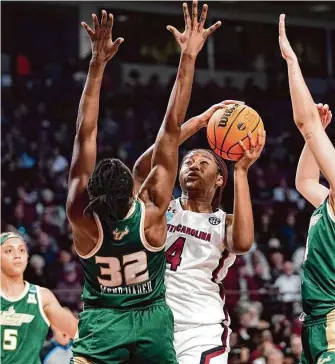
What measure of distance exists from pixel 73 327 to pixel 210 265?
66.0 inches

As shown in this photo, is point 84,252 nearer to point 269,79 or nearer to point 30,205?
point 30,205

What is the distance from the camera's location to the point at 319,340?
4.41 meters

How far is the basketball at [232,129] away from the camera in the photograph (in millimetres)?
4922

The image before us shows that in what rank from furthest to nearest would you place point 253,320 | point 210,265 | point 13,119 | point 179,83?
1. point 13,119
2. point 253,320
3. point 210,265
4. point 179,83

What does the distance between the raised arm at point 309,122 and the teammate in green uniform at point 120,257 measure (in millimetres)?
715

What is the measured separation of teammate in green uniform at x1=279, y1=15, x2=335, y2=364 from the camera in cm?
439

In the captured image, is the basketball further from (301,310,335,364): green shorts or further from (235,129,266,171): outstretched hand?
(301,310,335,364): green shorts

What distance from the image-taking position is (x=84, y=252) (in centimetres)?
431

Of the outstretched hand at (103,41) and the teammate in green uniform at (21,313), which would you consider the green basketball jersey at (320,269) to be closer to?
the outstretched hand at (103,41)

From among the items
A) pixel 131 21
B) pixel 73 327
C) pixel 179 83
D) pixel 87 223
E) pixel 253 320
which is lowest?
pixel 253 320

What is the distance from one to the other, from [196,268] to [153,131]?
11.4m

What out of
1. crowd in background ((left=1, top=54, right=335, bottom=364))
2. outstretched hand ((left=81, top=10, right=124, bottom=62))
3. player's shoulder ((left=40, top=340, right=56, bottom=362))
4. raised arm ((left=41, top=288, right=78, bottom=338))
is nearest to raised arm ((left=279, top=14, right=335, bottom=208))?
outstretched hand ((left=81, top=10, right=124, bottom=62))

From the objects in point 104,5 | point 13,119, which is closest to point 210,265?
point 13,119

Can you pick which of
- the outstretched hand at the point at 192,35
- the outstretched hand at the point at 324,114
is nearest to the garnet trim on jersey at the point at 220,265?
the outstretched hand at the point at 324,114
